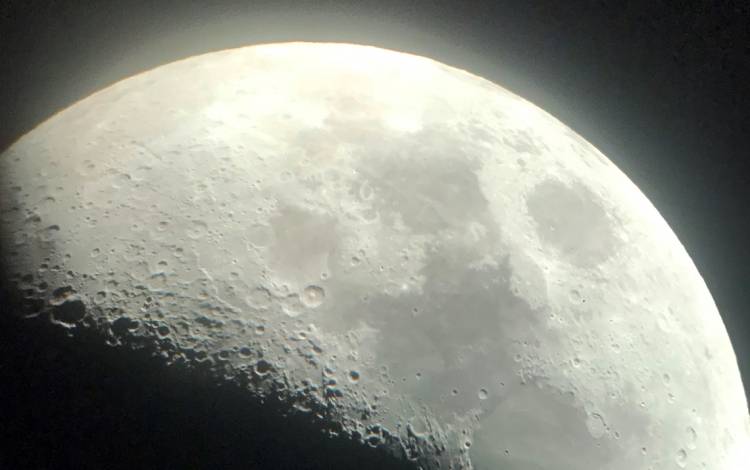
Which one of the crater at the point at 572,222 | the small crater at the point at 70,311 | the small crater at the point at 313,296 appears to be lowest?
the small crater at the point at 70,311

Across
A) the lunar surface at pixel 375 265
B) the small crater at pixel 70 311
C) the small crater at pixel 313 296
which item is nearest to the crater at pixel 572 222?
the lunar surface at pixel 375 265

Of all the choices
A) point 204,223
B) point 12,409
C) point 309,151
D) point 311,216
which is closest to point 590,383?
point 311,216

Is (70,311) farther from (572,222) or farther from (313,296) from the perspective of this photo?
(572,222)

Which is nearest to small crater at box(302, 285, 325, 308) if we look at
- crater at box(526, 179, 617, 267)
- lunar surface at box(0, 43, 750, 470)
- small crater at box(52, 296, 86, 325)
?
lunar surface at box(0, 43, 750, 470)

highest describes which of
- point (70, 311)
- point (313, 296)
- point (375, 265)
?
point (375, 265)

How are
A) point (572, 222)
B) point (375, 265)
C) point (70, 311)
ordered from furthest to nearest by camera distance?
point (572, 222)
point (375, 265)
point (70, 311)

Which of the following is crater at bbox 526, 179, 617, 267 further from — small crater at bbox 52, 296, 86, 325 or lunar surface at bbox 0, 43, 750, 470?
small crater at bbox 52, 296, 86, 325

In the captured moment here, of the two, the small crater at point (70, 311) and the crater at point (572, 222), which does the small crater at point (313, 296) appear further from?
the crater at point (572, 222)

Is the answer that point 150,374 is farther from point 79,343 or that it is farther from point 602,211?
point 602,211

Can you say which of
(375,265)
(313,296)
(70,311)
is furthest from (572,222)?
(70,311)

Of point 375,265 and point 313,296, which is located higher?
point 375,265
